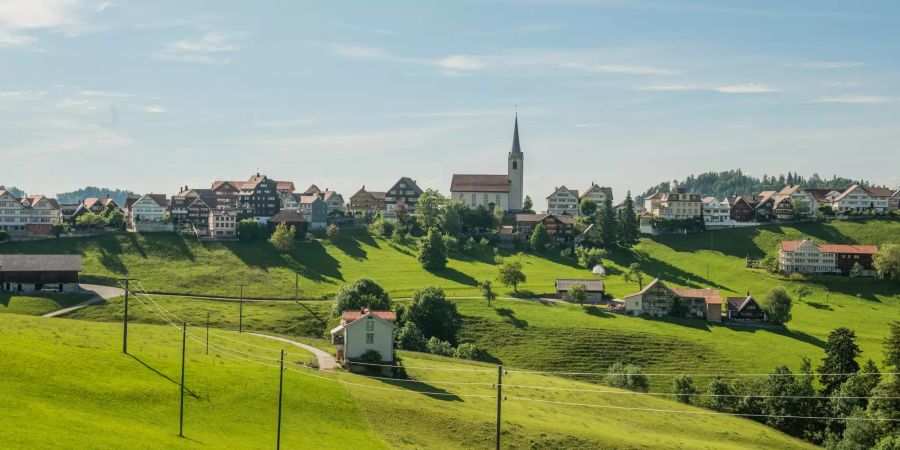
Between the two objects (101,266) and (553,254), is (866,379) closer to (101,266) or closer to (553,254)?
(553,254)

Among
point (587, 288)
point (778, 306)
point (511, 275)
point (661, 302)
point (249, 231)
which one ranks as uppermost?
point (249, 231)

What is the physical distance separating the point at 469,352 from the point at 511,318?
588 inches

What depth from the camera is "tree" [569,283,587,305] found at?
11962 cm

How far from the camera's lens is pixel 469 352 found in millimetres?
97500

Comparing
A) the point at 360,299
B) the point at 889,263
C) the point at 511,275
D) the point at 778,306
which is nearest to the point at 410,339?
the point at 360,299

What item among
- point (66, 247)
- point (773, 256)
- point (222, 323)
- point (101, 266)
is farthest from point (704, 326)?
point (66, 247)

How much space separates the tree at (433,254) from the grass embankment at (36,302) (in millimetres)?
55985

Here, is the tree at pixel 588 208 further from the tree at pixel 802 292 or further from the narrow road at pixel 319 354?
the narrow road at pixel 319 354

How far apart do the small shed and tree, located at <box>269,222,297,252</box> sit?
51.3 meters

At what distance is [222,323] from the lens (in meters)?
99.2

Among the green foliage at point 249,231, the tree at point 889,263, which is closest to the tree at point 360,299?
the green foliage at point 249,231

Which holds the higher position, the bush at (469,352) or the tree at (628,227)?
the tree at (628,227)

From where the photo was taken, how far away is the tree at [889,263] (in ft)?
426

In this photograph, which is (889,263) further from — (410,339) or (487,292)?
(410,339)
